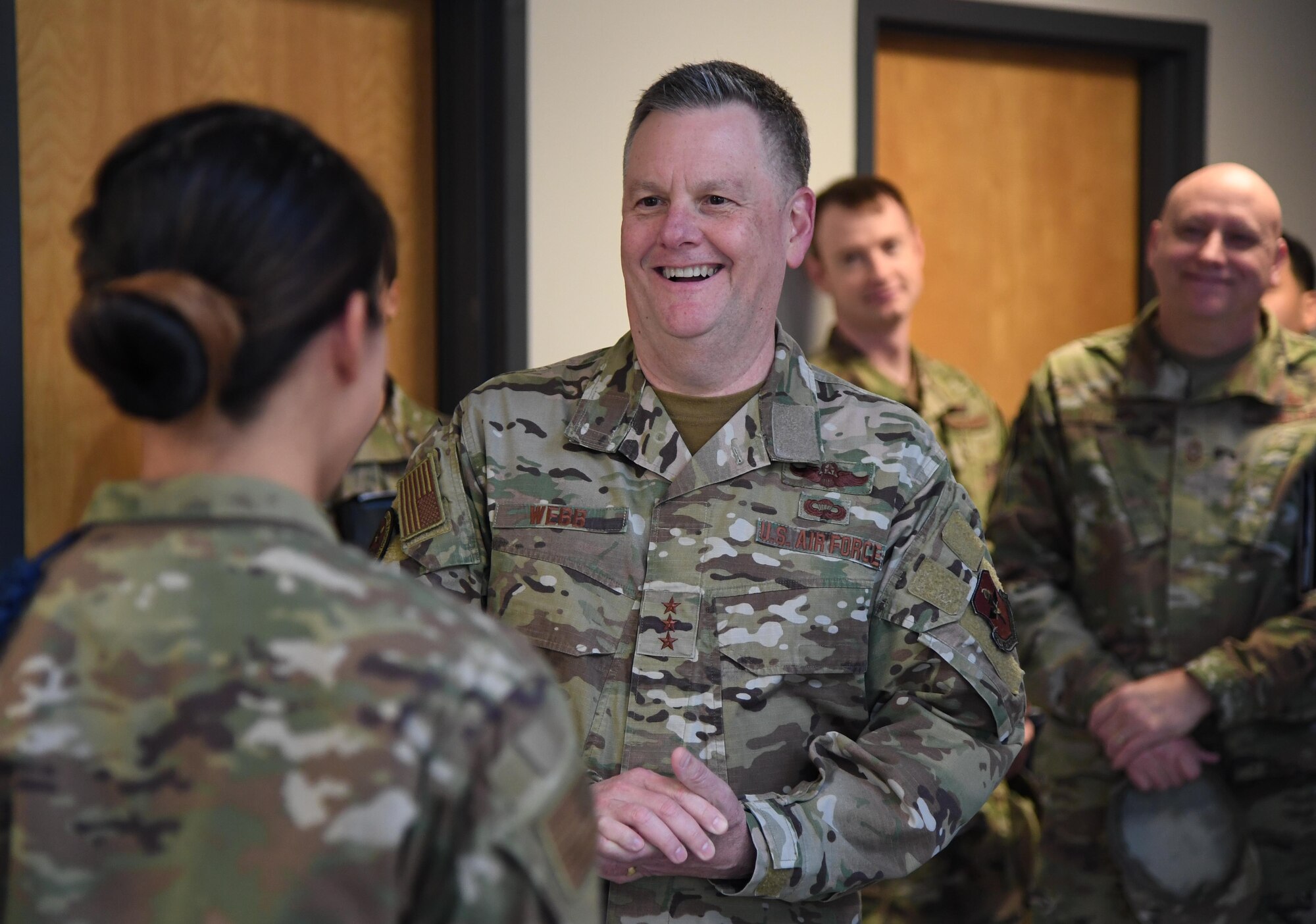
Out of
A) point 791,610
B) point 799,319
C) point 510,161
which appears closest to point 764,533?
point 791,610

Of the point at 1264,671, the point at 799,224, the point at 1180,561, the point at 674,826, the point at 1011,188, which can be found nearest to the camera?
the point at 674,826

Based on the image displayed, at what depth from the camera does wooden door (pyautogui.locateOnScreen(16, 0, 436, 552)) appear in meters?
2.49

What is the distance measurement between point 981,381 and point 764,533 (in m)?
2.18

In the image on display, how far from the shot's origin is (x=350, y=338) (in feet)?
2.90

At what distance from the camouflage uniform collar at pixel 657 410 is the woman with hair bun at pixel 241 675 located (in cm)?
75

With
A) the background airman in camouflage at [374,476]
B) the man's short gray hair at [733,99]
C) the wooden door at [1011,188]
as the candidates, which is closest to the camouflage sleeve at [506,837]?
the man's short gray hair at [733,99]

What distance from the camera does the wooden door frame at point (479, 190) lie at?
2.79m

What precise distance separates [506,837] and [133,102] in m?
2.22

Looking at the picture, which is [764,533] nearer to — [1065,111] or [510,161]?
[510,161]

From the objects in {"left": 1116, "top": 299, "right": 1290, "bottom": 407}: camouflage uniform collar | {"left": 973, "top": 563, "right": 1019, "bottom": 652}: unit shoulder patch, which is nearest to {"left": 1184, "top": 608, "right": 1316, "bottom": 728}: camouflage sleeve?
{"left": 1116, "top": 299, "right": 1290, "bottom": 407}: camouflage uniform collar

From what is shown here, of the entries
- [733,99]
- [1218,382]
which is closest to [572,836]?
[733,99]

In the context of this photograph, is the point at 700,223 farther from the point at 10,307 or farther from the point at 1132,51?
the point at 1132,51

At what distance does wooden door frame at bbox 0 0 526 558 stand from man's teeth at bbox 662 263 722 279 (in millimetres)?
1235

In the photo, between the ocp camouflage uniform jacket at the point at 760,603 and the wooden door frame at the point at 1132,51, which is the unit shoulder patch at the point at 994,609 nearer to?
the ocp camouflage uniform jacket at the point at 760,603
